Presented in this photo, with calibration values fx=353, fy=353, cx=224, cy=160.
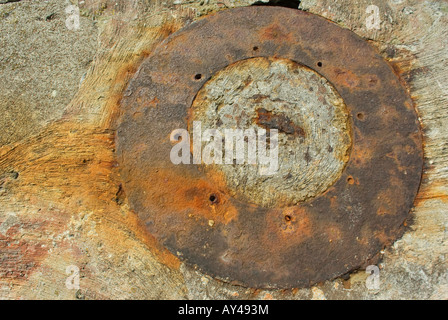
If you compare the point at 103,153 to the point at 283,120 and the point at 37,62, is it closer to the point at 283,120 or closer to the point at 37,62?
the point at 37,62

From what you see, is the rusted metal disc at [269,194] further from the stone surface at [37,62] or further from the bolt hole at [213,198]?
the stone surface at [37,62]

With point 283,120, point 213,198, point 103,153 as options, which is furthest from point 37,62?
point 283,120

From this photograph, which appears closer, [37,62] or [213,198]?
[213,198]

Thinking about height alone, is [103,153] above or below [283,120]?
below

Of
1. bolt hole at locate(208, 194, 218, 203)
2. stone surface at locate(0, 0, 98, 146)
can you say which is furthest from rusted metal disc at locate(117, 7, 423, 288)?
stone surface at locate(0, 0, 98, 146)

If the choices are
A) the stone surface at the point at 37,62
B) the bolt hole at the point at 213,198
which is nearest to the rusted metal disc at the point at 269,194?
the bolt hole at the point at 213,198
